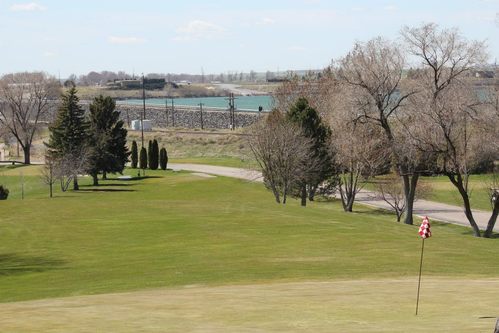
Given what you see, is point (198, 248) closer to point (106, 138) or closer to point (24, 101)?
point (106, 138)

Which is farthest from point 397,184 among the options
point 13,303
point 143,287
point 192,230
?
point 13,303

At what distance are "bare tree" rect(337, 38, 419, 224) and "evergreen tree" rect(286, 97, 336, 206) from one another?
7692 mm

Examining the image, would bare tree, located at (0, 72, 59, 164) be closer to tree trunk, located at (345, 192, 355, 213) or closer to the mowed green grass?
tree trunk, located at (345, 192, 355, 213)

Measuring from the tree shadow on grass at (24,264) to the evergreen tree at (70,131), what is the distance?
122 feet

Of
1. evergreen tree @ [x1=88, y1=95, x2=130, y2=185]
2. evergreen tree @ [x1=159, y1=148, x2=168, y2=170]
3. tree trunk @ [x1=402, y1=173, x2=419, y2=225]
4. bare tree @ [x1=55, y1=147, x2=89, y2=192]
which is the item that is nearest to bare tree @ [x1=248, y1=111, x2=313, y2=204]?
tree trunk @ [x1=402, y1=173, x2=419, y2=225]

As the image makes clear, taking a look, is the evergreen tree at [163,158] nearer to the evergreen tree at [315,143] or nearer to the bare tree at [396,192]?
the evergreen tree at [315,143]

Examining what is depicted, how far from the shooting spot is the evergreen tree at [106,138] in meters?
74.7

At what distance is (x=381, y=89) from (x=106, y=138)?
3086 centimetres

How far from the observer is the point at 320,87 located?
84.4 m

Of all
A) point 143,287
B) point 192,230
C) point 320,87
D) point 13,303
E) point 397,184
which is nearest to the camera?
point 13,303

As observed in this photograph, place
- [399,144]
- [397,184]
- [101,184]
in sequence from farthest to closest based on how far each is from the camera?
[101,184] < [397,184] < [399,144]

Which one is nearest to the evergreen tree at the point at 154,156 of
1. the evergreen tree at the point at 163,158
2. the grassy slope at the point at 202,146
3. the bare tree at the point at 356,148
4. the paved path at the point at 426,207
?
the evergreen tree at the point at 163,158

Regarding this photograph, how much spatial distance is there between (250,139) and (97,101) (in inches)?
812

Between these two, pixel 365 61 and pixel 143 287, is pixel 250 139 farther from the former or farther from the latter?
pixel 143 287
